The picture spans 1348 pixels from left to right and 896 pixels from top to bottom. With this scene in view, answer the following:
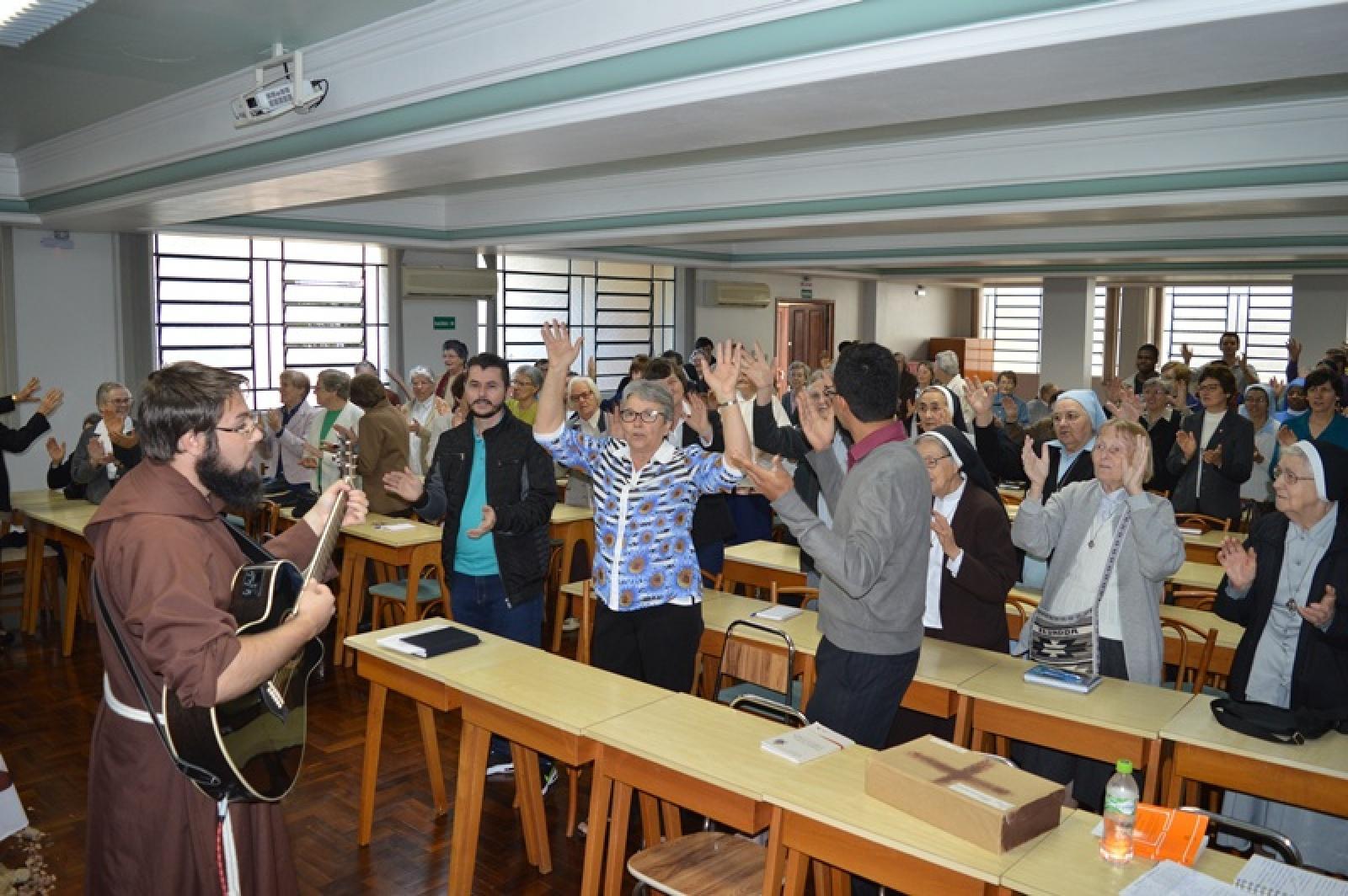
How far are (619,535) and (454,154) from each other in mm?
2050

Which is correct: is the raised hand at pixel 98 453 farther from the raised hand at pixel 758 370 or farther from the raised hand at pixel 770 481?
the raised hand at pixel 770 481

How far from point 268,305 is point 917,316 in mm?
13092

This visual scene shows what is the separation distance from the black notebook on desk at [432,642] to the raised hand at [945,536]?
1.63m

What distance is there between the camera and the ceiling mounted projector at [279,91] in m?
4.52

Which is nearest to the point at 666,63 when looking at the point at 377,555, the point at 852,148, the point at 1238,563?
the point at 1238,563

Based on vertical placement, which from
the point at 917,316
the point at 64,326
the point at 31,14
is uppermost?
the point at 31,14

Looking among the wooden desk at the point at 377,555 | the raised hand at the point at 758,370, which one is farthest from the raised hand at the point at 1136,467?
the wooden desk at the point at 377,555

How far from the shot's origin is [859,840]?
93.5 inches

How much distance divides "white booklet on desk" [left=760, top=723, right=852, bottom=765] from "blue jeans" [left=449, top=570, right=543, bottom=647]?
1.63m

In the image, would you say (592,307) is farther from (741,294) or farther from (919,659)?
(919,659)

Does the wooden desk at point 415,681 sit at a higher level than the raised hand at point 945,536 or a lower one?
lower

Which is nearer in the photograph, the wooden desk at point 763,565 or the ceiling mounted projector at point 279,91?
the ceiling mounted projector at point 279,91

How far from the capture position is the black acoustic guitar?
2.12m

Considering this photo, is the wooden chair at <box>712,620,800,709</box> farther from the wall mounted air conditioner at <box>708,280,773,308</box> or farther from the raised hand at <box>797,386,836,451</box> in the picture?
the wall mounted air conditioner at <box>708,280,773,308</box>
